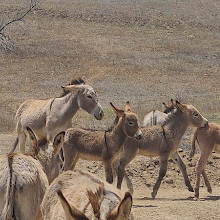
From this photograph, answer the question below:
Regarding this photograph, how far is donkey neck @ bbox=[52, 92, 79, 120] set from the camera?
555 inches

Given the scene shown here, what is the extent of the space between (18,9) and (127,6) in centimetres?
890

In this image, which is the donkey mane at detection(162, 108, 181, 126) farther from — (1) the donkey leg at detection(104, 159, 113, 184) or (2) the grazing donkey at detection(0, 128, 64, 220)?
(2) the grazing donkey at detection(0, 128, 64, 220)

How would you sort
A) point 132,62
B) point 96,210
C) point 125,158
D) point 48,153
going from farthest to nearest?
1. point 132,62
2. point 125,158
3. point 48,153
4. point 96,210

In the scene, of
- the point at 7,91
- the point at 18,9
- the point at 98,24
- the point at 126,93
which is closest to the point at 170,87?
the point at 126,93

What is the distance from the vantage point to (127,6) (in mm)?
53344

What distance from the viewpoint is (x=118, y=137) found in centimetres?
1279

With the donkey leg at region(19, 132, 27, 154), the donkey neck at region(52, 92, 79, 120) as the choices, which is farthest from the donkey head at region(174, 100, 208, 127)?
the donkey leg at region(19, 132, 27, 154)

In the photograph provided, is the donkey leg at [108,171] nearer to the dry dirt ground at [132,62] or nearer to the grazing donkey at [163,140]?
the dry dirt ground at [132,62]

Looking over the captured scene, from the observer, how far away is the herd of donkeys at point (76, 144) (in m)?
7.27

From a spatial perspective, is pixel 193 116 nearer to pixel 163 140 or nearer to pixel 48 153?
pixel 163 140

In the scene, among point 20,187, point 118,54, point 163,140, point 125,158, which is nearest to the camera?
point 20,187

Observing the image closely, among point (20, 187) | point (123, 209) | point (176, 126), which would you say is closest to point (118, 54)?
point (176, 126)

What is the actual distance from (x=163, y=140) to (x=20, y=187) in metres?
6.97

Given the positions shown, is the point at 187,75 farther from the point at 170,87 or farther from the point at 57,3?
the point at 57,3
